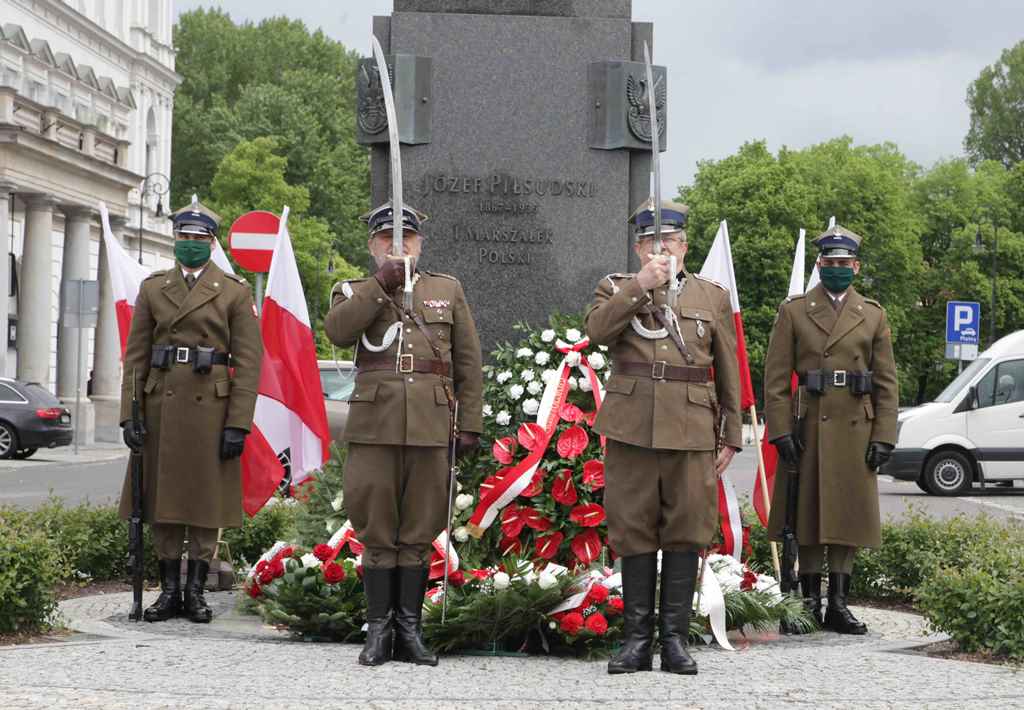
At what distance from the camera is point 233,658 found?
24.5 feet

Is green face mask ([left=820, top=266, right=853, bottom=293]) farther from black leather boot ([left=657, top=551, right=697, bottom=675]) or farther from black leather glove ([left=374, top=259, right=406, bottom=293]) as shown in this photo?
black leather glove ([left=374, top=259, right=406, bottom=293])

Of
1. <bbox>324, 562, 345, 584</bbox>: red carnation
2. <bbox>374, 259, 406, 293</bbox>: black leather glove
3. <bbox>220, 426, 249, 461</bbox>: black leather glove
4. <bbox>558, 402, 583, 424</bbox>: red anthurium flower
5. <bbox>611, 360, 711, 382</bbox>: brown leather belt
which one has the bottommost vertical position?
<bbox>324, 562, 345, 584</bbox>: red carnation

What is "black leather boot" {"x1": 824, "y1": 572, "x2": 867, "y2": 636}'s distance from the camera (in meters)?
9.05

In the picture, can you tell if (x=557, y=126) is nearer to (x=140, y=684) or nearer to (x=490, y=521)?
(x=490, y=521)

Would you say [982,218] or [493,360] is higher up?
[982,218]

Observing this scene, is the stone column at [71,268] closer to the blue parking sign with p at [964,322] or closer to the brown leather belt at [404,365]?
the blue parking sign with p at [964,322]

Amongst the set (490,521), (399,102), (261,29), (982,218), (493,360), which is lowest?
(490,521)

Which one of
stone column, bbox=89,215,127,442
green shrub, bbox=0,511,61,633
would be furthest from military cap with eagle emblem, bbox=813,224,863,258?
stone column, bbox=89,215,127,442

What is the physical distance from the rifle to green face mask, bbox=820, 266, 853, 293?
3708mm

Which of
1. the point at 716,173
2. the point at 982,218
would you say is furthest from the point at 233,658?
the point at 982,218

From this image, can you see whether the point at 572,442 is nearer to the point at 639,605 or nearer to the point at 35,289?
the point at 639,605

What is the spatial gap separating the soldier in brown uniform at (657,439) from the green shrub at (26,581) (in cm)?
274

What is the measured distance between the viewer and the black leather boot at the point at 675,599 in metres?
7.46

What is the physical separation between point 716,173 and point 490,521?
57.8 meters
